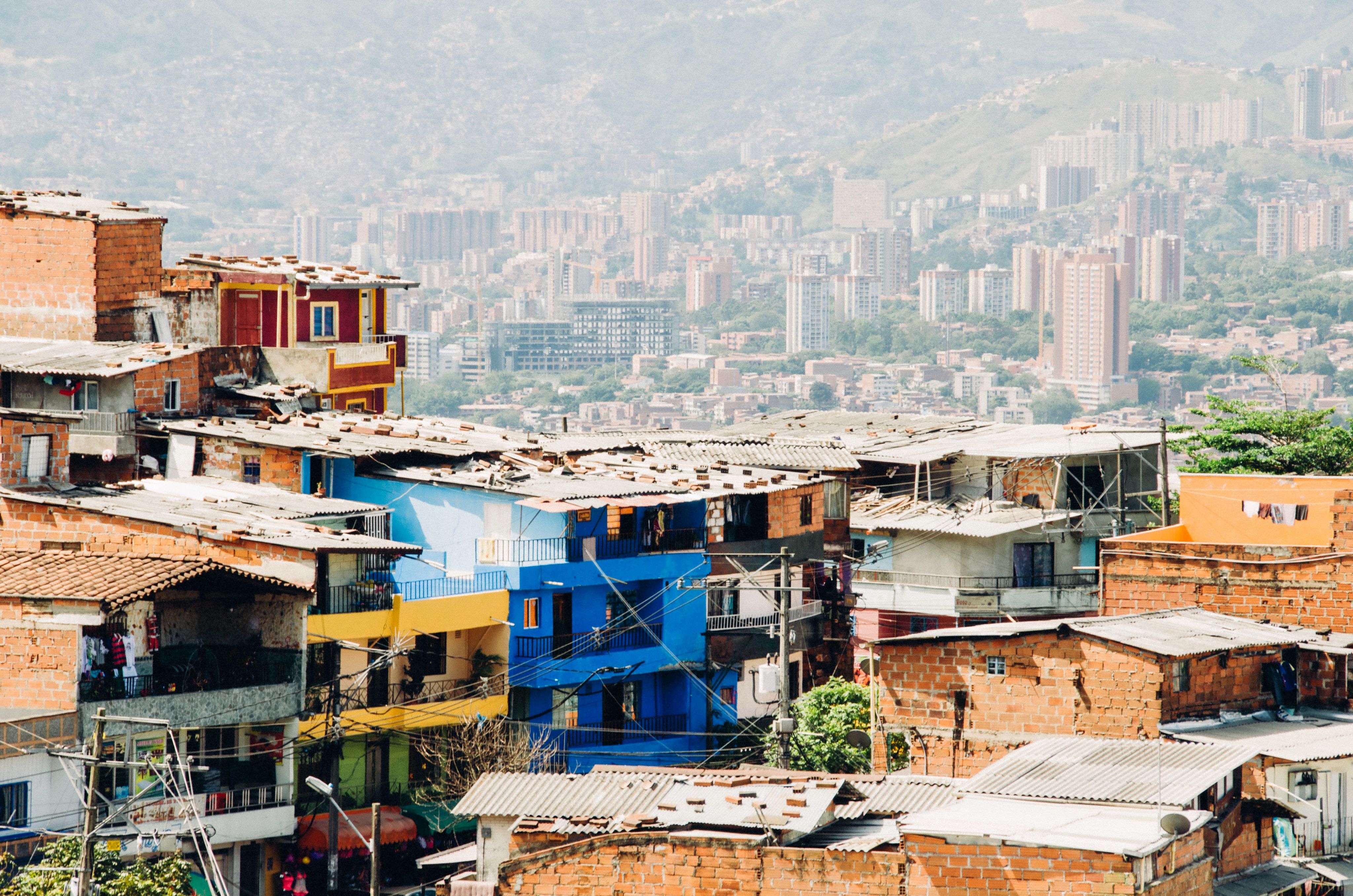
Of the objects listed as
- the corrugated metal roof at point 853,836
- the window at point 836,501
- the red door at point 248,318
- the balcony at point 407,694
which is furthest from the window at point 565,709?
the red door at point 248,318

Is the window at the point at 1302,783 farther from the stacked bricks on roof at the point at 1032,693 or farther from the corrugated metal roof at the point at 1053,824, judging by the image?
the corrugated metal roof at the point at 1053,824

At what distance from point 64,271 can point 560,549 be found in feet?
49.0

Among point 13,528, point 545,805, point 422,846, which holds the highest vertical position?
point 13,528

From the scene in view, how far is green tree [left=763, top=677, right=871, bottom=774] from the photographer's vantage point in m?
36.6

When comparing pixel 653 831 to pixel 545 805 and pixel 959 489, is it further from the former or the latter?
pixel 959 489

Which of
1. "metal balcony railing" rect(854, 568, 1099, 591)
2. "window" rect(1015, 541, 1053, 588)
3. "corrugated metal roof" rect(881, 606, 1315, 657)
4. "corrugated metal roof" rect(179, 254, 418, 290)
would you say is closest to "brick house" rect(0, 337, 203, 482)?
"corrugated metal roof" rect(179, 254, 418, 290)

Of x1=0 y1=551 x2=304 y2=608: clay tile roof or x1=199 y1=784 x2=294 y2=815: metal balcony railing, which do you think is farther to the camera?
x1=199 y1=784 x2=294 y2=815: metal balcony railing

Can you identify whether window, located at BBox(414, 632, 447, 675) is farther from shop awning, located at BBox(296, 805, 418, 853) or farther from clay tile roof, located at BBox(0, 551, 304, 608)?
clay tile roof, located at BBox(0, 551, 304, 608)

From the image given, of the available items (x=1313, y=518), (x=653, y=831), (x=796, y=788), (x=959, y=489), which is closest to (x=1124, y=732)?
(x=796, y=788)

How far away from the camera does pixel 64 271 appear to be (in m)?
46.8

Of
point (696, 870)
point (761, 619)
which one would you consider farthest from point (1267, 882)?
point (761, 619)

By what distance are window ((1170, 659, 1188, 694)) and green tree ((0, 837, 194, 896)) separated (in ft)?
42.9

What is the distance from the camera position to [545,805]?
81.1 feet

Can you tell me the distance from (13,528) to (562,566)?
9.60 metres
